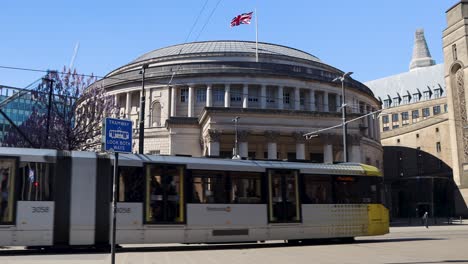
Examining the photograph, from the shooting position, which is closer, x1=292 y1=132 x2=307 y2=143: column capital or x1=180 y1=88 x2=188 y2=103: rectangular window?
x1=292 y1=132 x2=307 y2=143: column capital

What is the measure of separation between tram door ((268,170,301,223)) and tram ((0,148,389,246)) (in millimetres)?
44

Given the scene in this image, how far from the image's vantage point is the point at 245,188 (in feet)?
65.4

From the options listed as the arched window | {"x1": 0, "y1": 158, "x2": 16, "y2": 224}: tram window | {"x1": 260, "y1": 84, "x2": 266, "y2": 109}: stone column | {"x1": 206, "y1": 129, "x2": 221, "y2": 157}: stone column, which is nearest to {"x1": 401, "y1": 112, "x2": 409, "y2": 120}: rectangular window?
{"x1": 260, "y1": 84, "x2": 266, "y2": 109}: stone column

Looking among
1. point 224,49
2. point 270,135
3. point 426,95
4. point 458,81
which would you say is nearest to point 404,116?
point 426,95

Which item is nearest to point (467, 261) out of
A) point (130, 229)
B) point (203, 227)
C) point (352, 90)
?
point (203, 227)

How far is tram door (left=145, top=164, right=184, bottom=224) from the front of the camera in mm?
18000

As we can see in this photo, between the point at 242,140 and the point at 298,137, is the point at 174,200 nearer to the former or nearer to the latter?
the point at 242,140

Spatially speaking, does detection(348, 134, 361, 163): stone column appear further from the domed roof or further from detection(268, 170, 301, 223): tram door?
detection(268, 170, 301, 223): tram door

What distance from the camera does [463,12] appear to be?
72.8 meters

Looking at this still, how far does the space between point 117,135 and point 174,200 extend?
828 cm

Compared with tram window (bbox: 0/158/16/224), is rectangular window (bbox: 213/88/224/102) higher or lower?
higher

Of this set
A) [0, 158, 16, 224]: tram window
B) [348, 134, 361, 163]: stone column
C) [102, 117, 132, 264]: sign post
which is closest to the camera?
[102, 117, 132, 264]: sign post

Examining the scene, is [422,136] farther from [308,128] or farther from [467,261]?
[467,261]

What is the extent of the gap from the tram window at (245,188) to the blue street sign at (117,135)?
9197 mm
